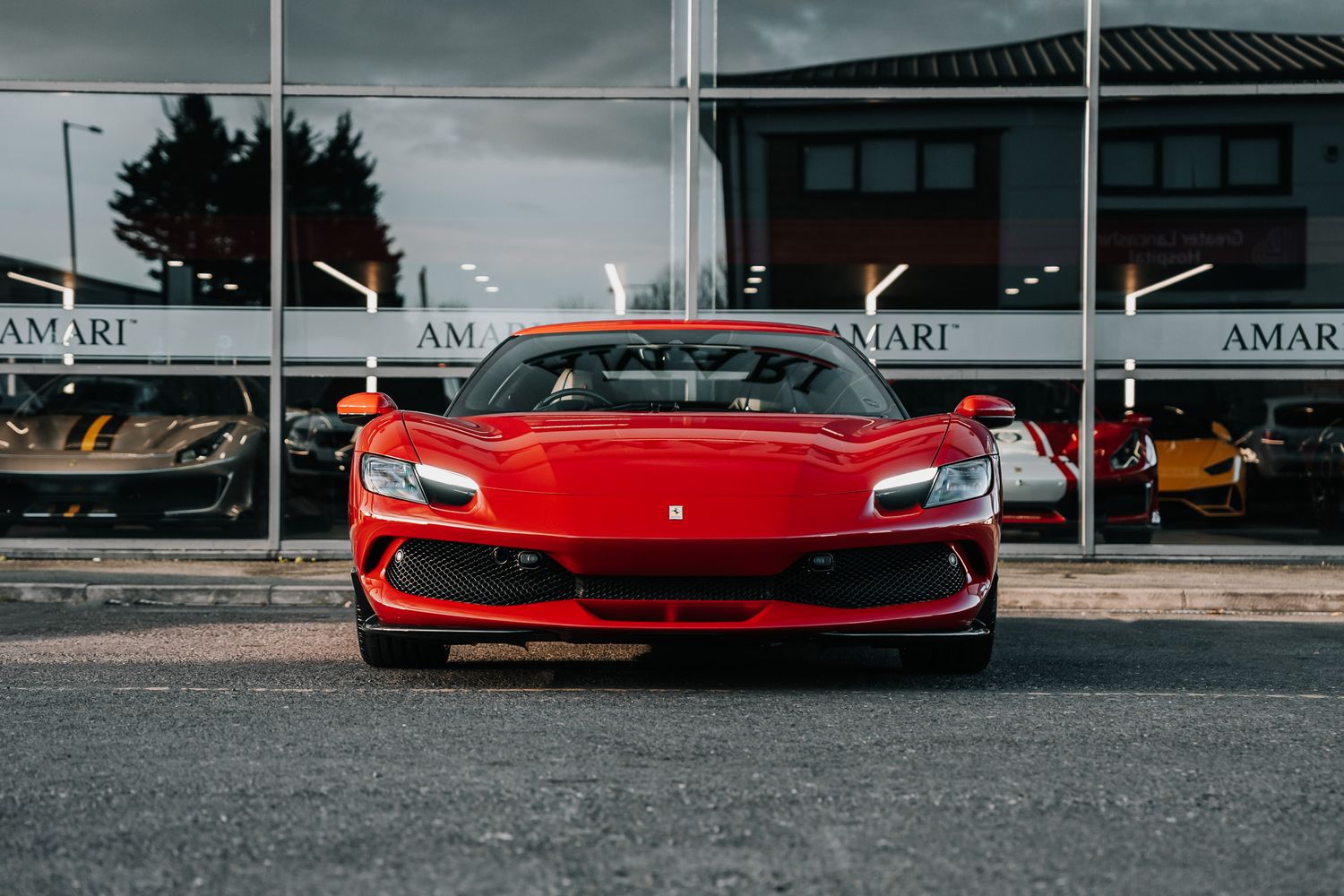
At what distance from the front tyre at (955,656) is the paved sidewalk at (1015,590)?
333 cm

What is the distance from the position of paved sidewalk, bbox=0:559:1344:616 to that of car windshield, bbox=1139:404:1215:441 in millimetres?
1546

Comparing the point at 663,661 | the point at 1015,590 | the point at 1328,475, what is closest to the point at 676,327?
the point at 663,661

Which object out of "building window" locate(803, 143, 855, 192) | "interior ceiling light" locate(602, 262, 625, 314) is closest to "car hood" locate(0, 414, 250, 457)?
"interior ceiling light" locate(602, 262, 625, 314)

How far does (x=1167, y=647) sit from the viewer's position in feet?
21.7

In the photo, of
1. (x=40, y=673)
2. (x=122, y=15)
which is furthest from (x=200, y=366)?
(x=40, y=673)

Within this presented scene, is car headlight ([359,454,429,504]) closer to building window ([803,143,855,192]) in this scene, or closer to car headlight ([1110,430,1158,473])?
building window ([803,143,855,192])

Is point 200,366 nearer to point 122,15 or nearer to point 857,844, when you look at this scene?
point 122,15

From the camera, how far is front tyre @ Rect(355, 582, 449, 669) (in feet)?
17.1

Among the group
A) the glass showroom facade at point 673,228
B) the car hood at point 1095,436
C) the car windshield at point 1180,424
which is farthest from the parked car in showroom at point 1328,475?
the car hood at point 1095,436

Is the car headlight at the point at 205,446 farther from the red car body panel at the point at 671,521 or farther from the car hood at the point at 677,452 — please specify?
the red car body panel at the point at 671,521

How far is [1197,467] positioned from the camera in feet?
36.2

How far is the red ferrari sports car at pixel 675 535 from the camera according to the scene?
4.70 meters

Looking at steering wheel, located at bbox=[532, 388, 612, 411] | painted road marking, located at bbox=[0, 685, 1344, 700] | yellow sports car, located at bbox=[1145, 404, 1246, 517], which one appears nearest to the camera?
painted road marking, located at bbox=[0, 685, 1344, 700]

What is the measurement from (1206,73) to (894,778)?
9.17 meters
